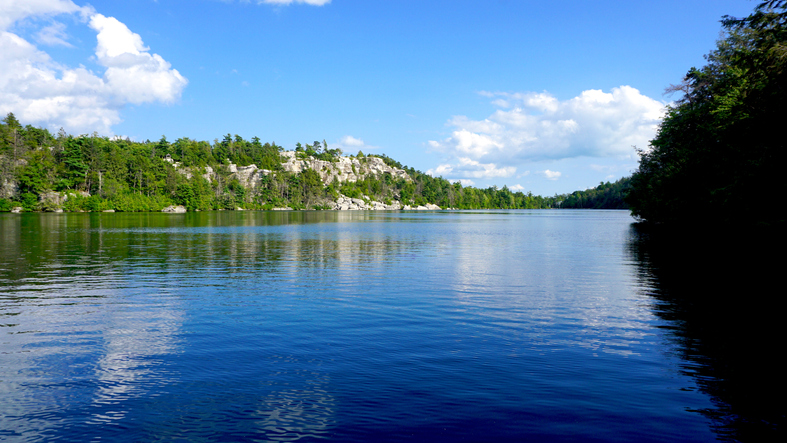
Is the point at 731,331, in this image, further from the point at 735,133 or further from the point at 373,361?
the point at 735,133

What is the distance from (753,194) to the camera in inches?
1206

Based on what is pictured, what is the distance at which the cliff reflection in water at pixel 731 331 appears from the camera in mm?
9008

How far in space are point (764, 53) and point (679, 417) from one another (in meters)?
29.1

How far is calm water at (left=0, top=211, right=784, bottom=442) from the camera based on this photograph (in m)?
8.55

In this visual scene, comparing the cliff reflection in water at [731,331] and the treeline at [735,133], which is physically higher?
the treeline at [735,133]

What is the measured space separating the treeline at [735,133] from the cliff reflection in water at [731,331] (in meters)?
5.58

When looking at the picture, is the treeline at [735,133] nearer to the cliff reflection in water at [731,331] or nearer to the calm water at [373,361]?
the cliff reflection in water at [731,331]

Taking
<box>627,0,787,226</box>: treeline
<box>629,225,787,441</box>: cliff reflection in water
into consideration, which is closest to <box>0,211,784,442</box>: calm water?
<box>629,225,787,441</box>: cliff reflection in water

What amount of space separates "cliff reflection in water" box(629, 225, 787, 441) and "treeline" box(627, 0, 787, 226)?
18.3ft

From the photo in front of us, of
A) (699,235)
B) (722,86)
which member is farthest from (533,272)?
(699,235)

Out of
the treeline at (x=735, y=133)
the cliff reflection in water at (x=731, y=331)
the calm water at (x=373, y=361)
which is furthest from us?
the treeline at (x=735, y=133)

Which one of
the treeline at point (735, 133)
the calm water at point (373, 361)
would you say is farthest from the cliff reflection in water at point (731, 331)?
the treeline at point (735, 133)

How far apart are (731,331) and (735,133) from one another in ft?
77.8

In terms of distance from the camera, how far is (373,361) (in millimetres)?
12016
